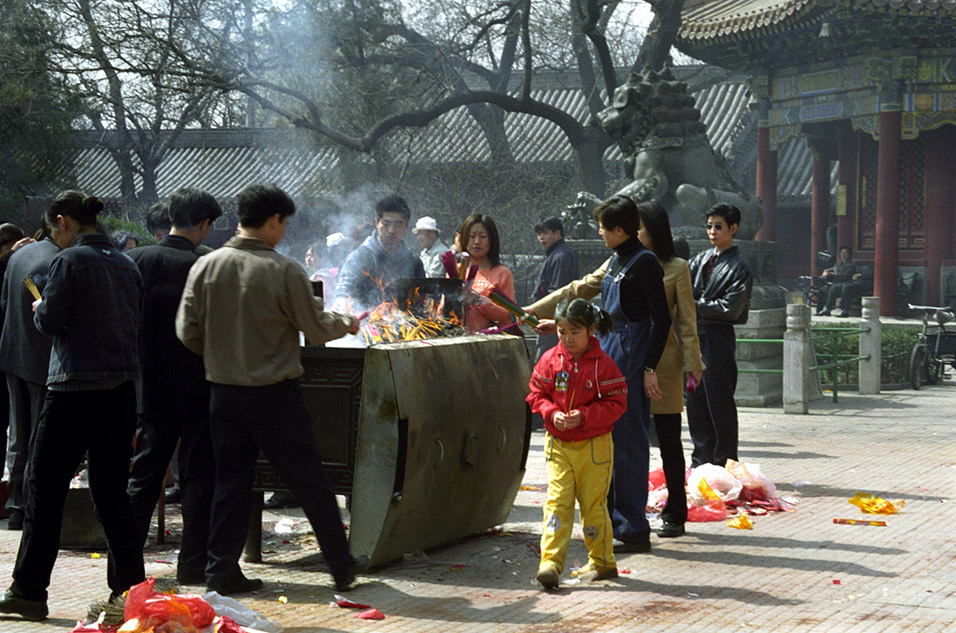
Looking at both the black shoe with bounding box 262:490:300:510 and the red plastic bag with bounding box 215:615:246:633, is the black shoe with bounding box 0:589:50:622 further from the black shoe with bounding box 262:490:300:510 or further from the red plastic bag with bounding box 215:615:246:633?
the black shoe with bounding box 262:490:300:510

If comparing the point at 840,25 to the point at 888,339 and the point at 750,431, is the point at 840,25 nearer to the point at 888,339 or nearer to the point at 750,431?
the point at 888,339

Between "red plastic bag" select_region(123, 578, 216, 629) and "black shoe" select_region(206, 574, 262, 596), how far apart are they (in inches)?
28.2

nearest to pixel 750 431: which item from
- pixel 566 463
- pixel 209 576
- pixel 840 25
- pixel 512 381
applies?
pixel 512 381

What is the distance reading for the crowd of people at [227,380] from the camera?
195 inches

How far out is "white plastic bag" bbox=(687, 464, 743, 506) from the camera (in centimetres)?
725

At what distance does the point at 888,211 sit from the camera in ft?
70.2

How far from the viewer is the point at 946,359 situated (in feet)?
55.0

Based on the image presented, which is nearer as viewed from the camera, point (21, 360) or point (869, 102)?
point (21, 360)

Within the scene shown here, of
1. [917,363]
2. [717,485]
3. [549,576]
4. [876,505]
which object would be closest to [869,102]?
[917,363]

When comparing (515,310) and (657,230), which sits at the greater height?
(657,230)

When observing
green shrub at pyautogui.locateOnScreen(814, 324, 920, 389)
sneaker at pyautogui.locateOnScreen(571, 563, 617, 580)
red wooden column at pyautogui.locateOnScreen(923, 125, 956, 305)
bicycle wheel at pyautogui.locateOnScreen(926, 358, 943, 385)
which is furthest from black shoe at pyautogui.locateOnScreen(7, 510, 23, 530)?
red wooden column at pyautogui.locateOnScreen(923, 125, 956, 305)

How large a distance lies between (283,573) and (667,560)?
182 cm

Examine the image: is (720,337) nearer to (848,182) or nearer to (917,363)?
(917,363)

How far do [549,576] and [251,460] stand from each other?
136cm
